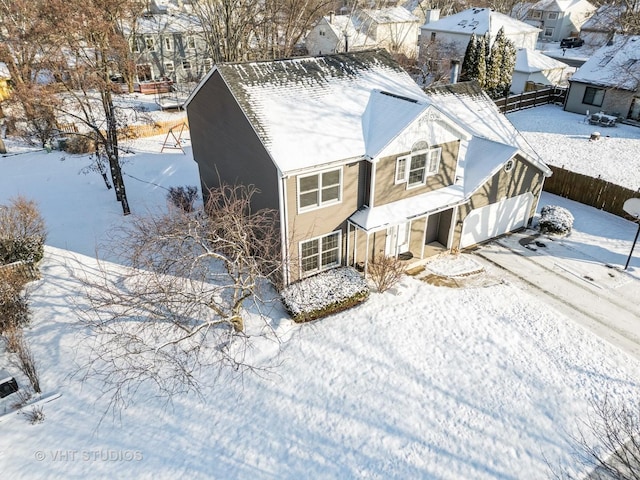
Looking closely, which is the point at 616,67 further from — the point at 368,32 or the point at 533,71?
the point at 368,32

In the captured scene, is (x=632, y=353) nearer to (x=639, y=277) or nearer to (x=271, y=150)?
(x=639, y=277)

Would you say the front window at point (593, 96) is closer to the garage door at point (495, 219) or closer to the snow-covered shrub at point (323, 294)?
the garage door at point (495, 219)

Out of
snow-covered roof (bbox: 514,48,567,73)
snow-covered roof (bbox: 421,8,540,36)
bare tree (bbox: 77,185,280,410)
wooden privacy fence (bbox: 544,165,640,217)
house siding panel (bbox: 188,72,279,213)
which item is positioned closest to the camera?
bare tree (bbox: 77,185,280,410)

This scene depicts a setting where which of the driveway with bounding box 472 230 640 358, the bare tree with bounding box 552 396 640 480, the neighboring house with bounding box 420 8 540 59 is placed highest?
the neighboring house with bounding box 420 8 540 59

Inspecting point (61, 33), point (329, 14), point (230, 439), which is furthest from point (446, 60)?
point (230, 439)

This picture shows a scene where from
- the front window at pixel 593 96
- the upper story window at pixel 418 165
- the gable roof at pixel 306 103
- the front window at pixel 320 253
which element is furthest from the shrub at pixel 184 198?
the front window at pixel 593 96

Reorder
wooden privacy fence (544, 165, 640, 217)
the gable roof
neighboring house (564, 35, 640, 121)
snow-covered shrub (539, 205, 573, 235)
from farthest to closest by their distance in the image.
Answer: neighboring house (564, 35, 640, 121) → wooden privacy fence (544, 165, 640, 217) → snow-covered shrub (539, 205, 573, 235) → the gable roof

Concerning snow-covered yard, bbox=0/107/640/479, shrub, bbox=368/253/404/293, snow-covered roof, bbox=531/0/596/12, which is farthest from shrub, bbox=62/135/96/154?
snow-covered roof, bbox=531/0/596/12

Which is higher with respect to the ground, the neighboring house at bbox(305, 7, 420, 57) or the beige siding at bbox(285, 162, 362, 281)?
the neighboring house at bbox(305, 7, 420, 57)

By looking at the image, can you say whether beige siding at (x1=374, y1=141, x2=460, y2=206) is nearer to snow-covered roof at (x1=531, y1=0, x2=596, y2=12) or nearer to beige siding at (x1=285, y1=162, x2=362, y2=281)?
beige siding at (x1=285, y1=162, x2=362, y2=281)

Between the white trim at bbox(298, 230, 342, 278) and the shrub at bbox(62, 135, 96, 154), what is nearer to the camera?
the white trim at bbox(298, 230, 342, 278)
